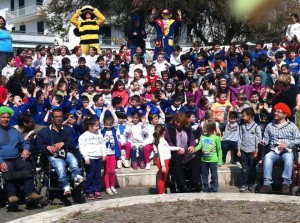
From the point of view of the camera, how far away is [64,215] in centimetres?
645

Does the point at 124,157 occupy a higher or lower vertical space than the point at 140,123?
lower

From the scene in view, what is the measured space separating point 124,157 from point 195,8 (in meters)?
8.35

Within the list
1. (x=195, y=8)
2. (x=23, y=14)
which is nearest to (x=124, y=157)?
(x=195, y=8)

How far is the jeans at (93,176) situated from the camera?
836 cm

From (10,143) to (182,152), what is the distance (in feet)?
8.76

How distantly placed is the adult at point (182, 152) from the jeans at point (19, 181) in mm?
2243

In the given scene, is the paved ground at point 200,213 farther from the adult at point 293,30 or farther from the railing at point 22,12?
the railing at point 22,12

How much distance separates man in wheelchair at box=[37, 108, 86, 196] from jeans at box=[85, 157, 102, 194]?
14.0 inches

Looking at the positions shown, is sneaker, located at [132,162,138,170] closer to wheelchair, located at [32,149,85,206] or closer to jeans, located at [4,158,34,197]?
wheelchair, located at [32,149,85,206]

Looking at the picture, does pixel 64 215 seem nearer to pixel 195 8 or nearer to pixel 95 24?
pixel 95 24

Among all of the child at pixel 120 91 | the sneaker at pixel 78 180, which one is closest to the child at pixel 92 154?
the sneaker at pixel 78 180

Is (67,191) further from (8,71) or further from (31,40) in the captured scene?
(31,40)

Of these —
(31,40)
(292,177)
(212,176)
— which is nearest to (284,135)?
(292,177)

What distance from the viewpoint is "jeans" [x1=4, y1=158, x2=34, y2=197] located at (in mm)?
7535
